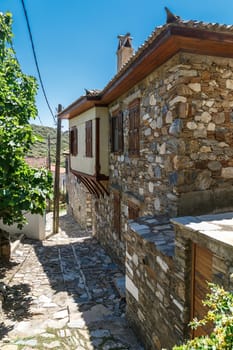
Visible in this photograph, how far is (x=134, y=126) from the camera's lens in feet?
21.2

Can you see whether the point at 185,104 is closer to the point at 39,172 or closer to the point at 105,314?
the point at 39,172

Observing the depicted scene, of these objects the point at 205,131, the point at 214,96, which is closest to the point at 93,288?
the point at 205,131

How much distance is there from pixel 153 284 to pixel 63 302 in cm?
311

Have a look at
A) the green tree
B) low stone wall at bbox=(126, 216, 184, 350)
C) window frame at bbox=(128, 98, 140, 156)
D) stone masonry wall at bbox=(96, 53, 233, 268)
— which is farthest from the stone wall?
the green tree

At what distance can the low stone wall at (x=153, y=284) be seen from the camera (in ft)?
11.2

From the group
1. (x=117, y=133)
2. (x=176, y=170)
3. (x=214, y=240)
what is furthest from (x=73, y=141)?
(x=214, y=240)

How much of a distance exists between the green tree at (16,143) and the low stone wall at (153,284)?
7.58 ft

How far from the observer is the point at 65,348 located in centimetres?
450

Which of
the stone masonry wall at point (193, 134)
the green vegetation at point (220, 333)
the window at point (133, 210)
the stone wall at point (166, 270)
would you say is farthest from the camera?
the window at point (133, 210)

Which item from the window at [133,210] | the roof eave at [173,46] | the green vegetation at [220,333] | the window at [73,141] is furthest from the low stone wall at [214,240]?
the window at [73,141]

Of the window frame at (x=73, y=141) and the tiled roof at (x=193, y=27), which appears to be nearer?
the tiled roof at (x=193, y=27)

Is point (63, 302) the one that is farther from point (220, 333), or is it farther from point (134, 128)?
point (220, 333)

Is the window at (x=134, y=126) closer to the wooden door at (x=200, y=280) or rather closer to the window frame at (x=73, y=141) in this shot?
the wooden door at (x=200, y=280)

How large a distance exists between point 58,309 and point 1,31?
6109 mm
